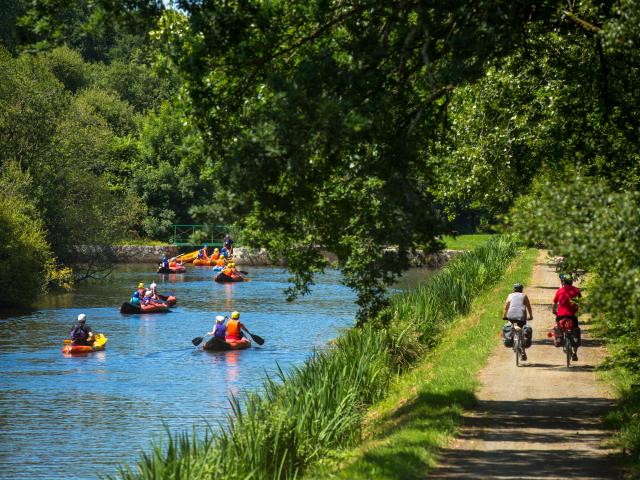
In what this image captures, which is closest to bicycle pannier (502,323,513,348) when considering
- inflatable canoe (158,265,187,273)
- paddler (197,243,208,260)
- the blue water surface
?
the blue water surface

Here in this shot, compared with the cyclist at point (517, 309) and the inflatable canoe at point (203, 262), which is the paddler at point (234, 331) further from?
the inflatable canoe at point (203, 262)

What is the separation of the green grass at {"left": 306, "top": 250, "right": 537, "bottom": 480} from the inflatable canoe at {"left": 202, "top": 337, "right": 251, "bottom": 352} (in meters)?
10.3

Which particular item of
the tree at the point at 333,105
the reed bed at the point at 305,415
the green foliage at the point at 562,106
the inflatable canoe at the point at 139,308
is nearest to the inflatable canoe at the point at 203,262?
the inflatable canoe at the point at 139,308

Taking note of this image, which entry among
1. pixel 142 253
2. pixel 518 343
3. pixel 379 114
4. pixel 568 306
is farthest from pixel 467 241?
pixel 379 114

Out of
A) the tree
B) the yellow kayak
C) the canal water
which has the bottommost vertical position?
the canal water

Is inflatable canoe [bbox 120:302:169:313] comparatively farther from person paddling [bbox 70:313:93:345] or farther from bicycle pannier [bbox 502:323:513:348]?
bicycle pannier [bbox 502:323:513:348]

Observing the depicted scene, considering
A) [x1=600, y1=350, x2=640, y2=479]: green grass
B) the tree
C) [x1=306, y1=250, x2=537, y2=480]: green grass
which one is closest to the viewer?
[x1=306, y1=250, x2=537, y2=480]: green grass

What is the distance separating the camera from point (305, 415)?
48.9ft

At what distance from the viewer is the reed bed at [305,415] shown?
1279 cm

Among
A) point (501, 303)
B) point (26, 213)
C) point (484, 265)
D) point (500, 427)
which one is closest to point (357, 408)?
point (500, 427)

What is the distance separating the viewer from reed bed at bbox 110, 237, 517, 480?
12.8 m

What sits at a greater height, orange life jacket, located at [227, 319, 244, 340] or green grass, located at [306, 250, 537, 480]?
green grass, located at [306, 250, 537, 480]

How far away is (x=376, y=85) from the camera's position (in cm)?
1395

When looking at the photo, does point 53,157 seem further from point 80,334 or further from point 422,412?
point 422,412
